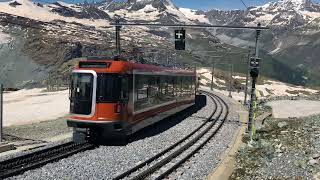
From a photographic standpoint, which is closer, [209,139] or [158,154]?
[158,154]

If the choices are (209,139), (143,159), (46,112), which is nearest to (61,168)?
(143,159)

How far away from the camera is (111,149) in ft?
72.7

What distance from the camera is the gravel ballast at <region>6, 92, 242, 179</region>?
56.6 ft

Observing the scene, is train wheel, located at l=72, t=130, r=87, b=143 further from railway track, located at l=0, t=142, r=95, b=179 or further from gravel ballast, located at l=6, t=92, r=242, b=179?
gravel ballast, located at l=6, t=92, r=242, b=179

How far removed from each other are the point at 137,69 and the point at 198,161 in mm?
6213

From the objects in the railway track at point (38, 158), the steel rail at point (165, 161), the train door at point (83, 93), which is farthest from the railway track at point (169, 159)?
the train door at point (83, 93)

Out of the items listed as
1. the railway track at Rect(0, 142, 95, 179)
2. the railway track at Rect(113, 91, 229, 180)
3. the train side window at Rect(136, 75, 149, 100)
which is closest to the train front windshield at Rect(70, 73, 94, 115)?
the railway track at Rect(0, 142, 95, 179)

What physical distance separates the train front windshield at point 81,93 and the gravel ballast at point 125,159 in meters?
1.98

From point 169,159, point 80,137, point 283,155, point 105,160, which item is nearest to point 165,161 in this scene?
point 169,159

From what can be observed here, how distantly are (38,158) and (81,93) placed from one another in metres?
4.46

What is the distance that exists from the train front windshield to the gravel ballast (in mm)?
1983

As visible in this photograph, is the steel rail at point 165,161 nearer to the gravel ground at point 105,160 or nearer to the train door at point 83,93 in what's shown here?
the gravel ground at point 105,160

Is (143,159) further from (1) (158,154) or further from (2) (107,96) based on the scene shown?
(2) (107,96)

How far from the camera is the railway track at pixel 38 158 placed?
56.2ft
